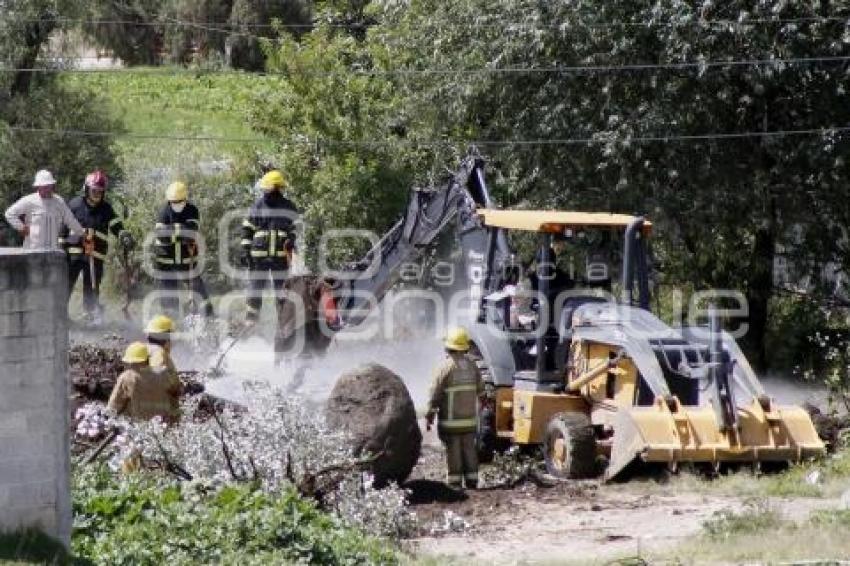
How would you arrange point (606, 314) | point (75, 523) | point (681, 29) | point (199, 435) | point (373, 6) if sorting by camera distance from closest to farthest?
1. point (75, 523)
2. point (199, 435)
3. point (606, 314)
4. point (681, 29)
5. point (373, 6)

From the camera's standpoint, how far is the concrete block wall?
11.3 meters

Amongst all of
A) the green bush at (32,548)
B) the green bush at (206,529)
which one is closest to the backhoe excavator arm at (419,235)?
the green bush at (206,529)

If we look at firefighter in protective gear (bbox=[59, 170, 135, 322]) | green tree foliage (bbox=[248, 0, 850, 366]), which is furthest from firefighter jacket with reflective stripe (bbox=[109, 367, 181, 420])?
green tree foliage (bbox=[248, 0, 850, 366])

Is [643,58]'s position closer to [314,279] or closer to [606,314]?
[314,279]

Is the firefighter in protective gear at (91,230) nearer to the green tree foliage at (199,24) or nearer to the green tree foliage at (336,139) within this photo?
the green tree foliage at (336,139)

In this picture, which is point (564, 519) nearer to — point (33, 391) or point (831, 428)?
point (831, 428)

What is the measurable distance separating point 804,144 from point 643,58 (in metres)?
2.37

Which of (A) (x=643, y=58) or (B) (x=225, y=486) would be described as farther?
(A) (x=643, y=58)

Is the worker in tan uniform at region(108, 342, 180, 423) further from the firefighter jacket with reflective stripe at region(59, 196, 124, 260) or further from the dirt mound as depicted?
the dirt mound

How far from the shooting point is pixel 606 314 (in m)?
16.9

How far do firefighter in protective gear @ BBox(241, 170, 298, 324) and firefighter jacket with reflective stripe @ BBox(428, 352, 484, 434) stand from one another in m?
4.40

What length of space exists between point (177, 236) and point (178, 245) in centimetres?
11

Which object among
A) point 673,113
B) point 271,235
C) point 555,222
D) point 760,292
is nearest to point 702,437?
point 555,222

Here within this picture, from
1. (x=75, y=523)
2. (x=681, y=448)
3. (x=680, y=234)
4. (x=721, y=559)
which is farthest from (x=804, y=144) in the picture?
(x=75, y=523)
